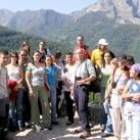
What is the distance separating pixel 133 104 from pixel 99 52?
8.19ft

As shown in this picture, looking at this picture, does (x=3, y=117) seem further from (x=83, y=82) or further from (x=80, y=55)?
(x=80, y=55)

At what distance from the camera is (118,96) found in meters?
8.61

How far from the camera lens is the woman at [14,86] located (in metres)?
9.83

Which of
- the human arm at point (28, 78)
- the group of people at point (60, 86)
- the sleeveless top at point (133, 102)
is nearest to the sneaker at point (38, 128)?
the group of people at point (60, 86)

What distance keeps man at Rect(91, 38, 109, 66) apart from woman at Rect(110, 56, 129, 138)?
1.14m

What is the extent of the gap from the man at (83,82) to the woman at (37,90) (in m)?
0.89

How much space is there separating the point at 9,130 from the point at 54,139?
1139 mm

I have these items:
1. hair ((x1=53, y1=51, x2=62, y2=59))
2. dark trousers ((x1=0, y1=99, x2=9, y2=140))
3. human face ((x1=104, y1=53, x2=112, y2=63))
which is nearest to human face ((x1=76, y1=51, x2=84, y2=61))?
human face ((x1=104, y1=53, x2=112, y2=63))

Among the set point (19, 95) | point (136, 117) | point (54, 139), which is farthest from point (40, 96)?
point (136, 117)

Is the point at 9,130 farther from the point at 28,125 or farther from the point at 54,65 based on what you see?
the point at 54,65

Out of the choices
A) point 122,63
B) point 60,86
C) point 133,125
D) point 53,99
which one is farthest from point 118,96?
point 60,86

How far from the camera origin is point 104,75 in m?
9.58

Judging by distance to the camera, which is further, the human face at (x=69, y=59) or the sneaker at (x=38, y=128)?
the human face at (x=69, y=59)

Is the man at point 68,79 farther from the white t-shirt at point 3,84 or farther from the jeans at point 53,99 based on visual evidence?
the white t-shirt at point 3,84
